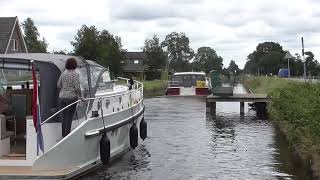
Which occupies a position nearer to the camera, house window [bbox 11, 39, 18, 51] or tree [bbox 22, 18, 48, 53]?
house window [bbox 11, 39, 18, 51]

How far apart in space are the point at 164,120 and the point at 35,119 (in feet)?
49.5

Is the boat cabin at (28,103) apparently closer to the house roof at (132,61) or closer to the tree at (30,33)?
the tree at (30,33)

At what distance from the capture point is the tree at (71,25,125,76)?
56.4 m

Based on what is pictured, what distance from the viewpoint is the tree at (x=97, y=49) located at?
56406 mm

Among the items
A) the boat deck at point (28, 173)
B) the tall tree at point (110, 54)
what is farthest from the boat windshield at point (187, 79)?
the boat deck at point (28, 173)

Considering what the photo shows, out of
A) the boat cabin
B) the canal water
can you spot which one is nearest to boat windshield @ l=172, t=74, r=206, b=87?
the canal water

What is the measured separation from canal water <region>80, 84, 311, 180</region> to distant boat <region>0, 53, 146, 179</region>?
2.49 ft

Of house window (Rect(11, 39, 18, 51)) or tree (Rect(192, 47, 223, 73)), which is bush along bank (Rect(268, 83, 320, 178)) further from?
tree (Rect(192, 47, 223, 73))

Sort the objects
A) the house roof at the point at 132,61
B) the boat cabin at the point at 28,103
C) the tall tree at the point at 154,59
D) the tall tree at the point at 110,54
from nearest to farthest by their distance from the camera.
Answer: the boat cabin at the point at 28,103 → the tall tree at the point at 110,54 → the tall tree at the point at 154,59 → the house roof at the point at 132,61

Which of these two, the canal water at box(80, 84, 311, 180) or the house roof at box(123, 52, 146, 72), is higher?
the house roof at box(123, 52, 146, 72)

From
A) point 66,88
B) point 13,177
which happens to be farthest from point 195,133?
point 13,177

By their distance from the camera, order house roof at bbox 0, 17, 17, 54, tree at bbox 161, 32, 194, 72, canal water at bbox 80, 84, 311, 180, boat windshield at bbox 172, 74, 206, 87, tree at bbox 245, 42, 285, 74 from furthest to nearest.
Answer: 1. tree at bbox 161, 32, 194, 72
2. tree at bbox 245, 42, 285, 74
3. house roof at bbox 0, 17, 17, 54
4. boat windshield at bbox 172, 74, 206, 87
5. canal water at bbox 80, 84, 311, 180

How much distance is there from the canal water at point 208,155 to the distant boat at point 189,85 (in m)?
19.1

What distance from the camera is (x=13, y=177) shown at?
9578mm
